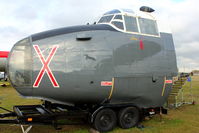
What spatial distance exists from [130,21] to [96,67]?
2.39 m

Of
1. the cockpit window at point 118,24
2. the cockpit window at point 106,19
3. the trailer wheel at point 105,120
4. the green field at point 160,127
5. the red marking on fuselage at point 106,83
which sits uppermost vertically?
the cockpit window at point 106,19

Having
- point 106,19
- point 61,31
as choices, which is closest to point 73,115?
point 61,31

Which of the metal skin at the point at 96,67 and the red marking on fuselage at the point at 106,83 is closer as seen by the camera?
the metal skin at the point at 96,67

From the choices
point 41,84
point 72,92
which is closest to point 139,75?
point 72,92

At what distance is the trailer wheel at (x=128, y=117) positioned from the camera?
7254 mm

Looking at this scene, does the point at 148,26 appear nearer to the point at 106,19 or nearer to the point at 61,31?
the point at 106,19

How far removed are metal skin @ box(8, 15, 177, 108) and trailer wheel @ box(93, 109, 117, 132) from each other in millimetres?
418

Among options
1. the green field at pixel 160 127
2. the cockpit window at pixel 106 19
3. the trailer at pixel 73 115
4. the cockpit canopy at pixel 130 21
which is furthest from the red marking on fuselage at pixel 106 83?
the cockpit window at pixel 106 19

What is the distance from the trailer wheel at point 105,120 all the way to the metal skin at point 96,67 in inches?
16.4

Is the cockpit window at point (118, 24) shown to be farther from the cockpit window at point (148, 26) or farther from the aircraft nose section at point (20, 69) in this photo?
the aircraft nose section at point (20, 69)

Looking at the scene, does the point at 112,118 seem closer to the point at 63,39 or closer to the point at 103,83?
the point at 103,83

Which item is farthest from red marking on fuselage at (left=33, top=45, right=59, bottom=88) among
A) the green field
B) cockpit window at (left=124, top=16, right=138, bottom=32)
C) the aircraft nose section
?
cockpit window at (left=124, top=16, right=138, bottom=32)

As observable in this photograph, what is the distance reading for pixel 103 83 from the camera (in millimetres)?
6766

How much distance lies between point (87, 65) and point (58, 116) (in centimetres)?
194
